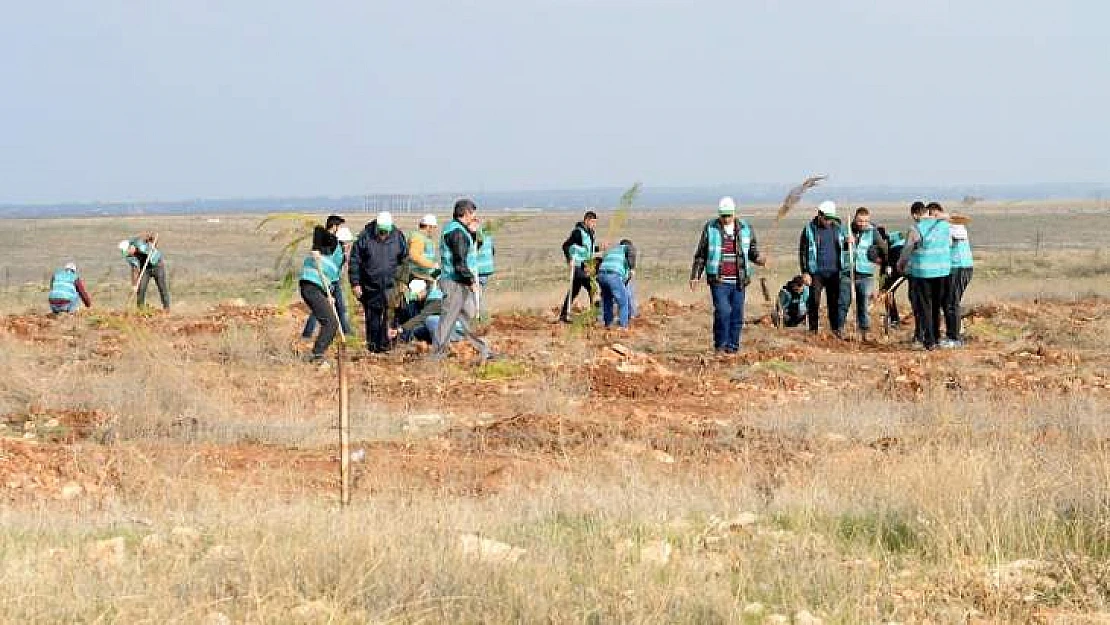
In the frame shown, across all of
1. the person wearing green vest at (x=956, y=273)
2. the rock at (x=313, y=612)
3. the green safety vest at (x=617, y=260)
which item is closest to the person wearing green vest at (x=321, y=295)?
the green safety vest at (x=617, y=260)

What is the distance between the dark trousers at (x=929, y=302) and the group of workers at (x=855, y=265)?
0.01 meters

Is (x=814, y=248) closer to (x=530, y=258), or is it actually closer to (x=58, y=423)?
(x=58, y=423)

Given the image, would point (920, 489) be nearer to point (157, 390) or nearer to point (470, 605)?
point (470, 605)

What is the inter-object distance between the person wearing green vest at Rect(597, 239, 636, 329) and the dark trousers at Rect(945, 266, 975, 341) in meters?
4.03

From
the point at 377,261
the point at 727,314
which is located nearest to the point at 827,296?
the point at 727,314

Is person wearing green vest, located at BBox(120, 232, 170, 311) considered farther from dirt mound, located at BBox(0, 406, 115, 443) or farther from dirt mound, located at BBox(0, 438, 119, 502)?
dirt mound, located at BBox(0, 438, 119, 502)

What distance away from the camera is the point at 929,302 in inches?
581

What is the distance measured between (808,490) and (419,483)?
2.41 m

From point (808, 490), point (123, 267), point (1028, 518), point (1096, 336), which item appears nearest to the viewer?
point (1028, 518)

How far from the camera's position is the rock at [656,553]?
213 inches

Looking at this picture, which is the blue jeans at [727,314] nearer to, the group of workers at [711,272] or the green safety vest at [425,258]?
the group of workers at [711,272]

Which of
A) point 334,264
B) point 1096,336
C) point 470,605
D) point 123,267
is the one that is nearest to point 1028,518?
point 470,605

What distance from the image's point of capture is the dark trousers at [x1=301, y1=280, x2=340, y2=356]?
1336 cm

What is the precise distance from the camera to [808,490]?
Result: 6859 mm
